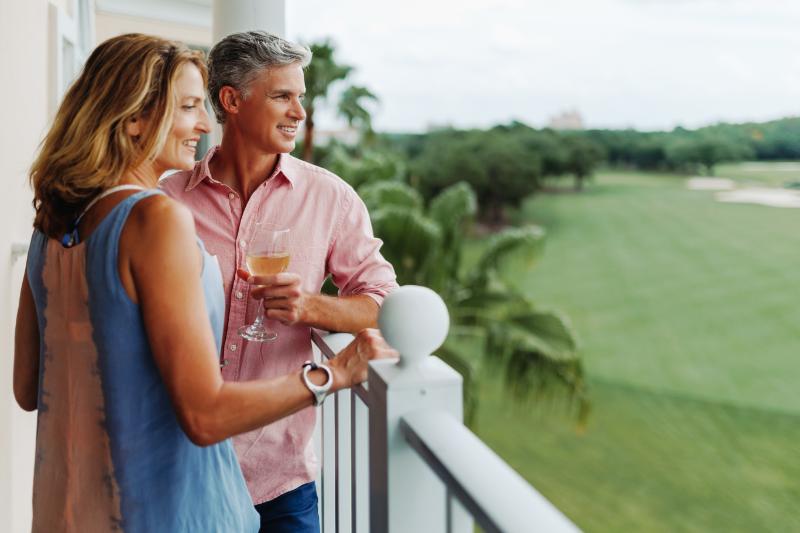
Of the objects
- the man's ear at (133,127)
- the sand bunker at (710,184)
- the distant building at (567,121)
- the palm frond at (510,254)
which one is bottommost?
the palm frond at (510,254)

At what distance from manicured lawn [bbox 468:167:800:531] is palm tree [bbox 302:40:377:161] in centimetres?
868

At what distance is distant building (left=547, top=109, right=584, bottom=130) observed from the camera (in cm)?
2795

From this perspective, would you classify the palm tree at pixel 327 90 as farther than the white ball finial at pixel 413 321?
Yes

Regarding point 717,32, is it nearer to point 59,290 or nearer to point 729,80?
point 729,80

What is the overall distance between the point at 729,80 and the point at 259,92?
3138cm

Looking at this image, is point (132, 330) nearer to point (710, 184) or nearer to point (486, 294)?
point (486, 294)

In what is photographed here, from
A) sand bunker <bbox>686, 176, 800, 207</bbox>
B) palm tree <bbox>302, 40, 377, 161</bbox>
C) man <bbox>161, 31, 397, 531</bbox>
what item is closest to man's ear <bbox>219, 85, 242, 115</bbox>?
man <bbox>161, 31, 397, 531</bbox>

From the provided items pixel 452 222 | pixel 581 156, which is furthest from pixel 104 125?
pixel 581 156

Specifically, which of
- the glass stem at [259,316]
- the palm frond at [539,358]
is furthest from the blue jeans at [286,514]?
the palm frond at [539,358]

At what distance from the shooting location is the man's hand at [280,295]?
1.42 meters

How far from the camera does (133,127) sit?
1.10m

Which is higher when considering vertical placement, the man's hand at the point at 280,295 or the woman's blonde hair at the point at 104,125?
the woman's blonde hair at the point at 104,125

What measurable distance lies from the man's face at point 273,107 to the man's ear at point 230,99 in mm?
20

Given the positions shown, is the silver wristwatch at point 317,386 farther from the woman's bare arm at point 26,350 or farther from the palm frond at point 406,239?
the palm frond at point 406,239
